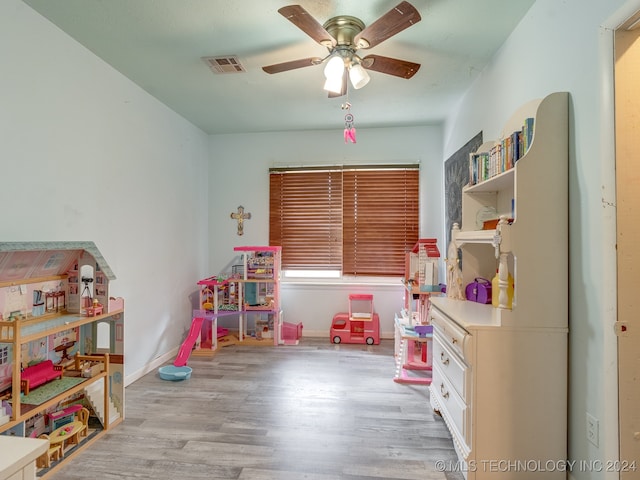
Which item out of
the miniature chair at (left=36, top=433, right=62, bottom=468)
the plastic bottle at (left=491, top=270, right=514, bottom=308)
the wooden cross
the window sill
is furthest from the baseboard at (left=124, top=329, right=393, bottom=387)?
the plastic bottle at (left=491, top=270, right=514, bottom=308)

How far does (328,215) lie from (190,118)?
6.44ft

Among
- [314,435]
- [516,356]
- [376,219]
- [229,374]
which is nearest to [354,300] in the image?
[376,219]

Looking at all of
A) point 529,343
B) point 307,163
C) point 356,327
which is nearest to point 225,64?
point 307,163

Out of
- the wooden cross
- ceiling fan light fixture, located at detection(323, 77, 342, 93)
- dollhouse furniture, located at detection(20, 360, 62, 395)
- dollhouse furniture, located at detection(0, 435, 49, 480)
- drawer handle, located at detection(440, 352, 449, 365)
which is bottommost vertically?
dollhouse furniture, located at detection(20, 360, 62, 395)

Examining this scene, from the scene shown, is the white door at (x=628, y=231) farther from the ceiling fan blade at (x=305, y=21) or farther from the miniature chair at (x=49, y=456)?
the miniature chair at (x=49, y=456)

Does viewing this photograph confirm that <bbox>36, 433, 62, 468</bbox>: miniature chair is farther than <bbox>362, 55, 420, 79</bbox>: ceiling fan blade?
No

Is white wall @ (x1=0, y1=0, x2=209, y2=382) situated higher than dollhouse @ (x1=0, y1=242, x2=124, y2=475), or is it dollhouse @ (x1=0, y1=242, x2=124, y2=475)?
white wall @ (x1=0, y1=0, x2=209, y2=382)

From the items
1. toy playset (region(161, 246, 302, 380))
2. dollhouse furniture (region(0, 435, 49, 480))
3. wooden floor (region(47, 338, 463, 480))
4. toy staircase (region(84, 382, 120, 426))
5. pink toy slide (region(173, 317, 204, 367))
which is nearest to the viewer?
dollhouse furniture (region(0, 435, 49, 480))

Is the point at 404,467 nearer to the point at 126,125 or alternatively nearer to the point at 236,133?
the point at 126,125

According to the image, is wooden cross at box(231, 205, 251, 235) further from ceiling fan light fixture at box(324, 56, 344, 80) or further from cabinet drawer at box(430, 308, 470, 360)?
cabinet drawer at box(430, 308, 470, 360)

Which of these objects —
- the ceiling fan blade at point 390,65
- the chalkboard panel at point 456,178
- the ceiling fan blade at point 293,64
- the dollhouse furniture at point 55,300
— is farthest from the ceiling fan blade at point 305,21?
the dollhouse furniture at point 55,300

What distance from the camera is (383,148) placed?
4082mm

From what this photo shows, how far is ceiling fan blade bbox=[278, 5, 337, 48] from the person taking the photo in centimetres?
160

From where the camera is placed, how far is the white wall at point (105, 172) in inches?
74.1
